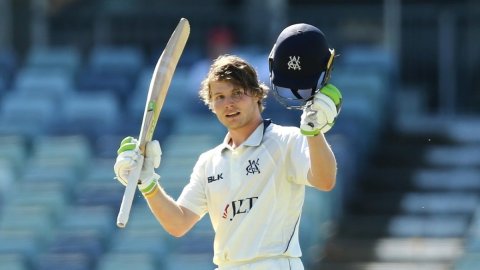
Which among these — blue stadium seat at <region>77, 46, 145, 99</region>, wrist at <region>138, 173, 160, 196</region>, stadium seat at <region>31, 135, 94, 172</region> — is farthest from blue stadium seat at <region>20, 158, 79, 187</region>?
wrist at <region>138, 173, 160, 196</region>

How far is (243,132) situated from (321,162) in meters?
0.43

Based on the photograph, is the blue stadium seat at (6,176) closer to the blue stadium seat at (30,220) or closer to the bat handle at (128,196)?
the blue stadium seat at (30,220)

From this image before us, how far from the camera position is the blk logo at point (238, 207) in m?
4.96

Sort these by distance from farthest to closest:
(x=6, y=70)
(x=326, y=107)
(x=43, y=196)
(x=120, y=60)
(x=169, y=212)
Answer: (x=6, y=70)
(x=120, y=60)
(x=43, y=196)
(x=169, y=212)
(x=326, y=107)

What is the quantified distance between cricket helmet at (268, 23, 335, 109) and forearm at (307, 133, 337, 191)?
0.15m

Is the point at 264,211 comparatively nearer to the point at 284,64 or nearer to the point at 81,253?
the point at 284,64

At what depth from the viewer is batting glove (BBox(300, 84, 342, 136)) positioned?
4.59 meters

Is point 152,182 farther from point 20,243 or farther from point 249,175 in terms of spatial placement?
point 20,243

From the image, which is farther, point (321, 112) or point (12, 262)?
point (12, 262)

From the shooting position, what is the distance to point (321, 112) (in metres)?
4.59

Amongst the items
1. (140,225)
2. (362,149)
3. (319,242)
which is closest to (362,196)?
(362,149)

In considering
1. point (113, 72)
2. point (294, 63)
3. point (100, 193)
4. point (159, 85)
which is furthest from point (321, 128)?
point (113, 72)

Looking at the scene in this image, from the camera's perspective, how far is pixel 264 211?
494 centimetres

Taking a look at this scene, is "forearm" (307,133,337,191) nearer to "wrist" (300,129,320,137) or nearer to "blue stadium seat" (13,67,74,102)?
"wrist" (300,129,320,137)
